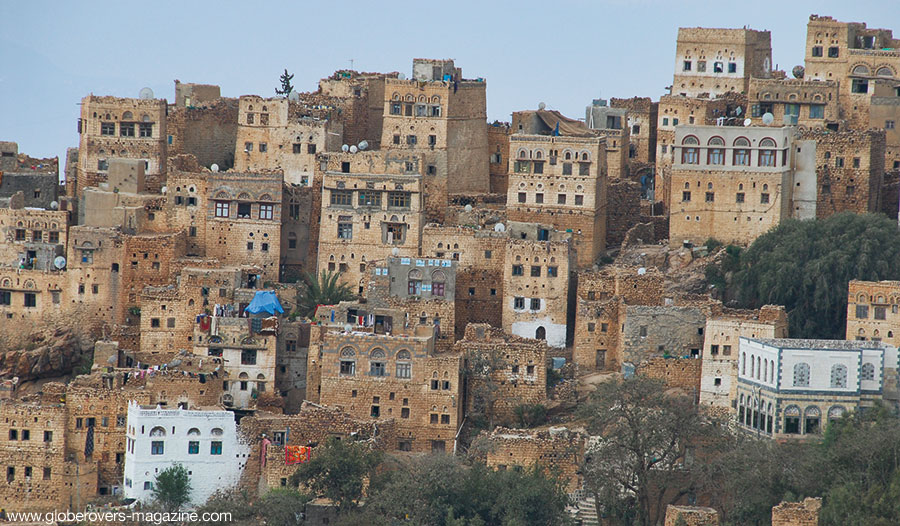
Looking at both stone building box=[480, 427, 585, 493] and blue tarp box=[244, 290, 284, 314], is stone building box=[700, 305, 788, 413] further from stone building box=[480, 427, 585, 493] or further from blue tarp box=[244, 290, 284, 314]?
blue tarp box=[244, 290, 284, 314]

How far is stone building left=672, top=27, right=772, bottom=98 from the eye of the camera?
118 metres

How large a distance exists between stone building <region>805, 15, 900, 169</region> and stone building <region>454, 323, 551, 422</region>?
25.6m

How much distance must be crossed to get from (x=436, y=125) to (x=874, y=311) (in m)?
22.7

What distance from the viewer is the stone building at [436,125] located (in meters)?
105

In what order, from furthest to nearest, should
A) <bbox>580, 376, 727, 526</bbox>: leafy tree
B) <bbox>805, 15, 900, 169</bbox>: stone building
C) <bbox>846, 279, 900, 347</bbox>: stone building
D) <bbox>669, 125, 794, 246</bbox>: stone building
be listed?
<bbox>805, 15, 900, 169</bbox>: stone building, <bbox>669, 125, 794, 246</bbox>: stone building, <bbox>846, 279, 900, 347</bbox>: stone building, <bbox>580, 376, 727, 526</bbox>: leafy tree

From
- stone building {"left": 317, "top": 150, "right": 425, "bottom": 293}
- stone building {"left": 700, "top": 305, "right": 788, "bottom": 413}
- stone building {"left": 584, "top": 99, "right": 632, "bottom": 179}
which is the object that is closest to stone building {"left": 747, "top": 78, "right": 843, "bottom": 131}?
stone building {"left": 584, "top": 99, "right": 632, "bottom": 179}

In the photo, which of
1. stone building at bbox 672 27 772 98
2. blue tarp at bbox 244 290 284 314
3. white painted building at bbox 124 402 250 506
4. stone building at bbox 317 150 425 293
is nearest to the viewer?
white painted building at bbox 124 402 250 506

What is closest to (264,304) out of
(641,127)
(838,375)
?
(838,375)

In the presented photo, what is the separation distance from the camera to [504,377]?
9269 cm

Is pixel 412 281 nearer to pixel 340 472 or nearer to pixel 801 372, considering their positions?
pixel 340 472

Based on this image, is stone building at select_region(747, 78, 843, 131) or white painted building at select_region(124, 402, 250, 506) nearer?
white painted building at select_region(124, 402, 250, 506)

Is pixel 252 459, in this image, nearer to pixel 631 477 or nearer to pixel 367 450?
pixel 367 450

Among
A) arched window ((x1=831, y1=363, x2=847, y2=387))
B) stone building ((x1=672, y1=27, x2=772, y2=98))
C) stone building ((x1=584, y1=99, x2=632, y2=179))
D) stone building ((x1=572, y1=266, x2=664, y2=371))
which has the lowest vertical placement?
arched window ((x1=831, y1=363, x2=847, y2=387))

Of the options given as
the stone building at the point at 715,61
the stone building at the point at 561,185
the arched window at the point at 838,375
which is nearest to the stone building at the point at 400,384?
the stone building at the point at 561,185
